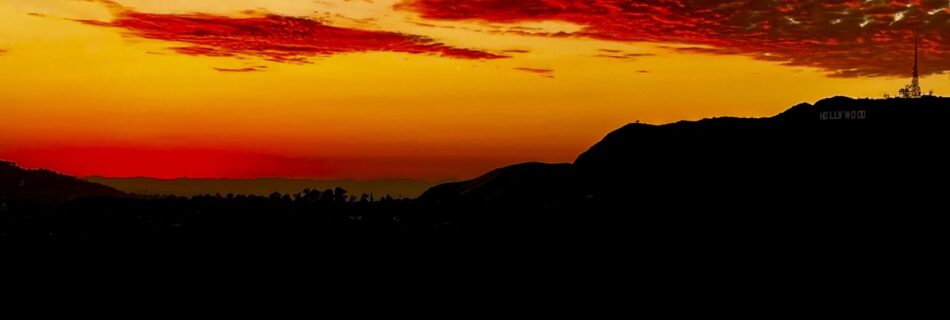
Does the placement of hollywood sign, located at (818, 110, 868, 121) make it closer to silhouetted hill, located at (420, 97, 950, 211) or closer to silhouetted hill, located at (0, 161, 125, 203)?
silhouetted hill, located at (420, 97, 950, 211)

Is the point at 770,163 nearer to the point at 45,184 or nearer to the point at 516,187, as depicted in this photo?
the point at 516,187

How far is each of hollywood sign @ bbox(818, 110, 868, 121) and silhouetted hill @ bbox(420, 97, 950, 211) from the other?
5cm

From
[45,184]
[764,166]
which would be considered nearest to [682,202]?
[764,166]

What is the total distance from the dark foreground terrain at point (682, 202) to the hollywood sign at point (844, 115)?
5 cm

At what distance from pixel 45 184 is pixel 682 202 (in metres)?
112

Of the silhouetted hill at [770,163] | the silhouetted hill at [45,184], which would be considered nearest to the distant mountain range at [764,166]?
the silhouetted hill at [770,163]

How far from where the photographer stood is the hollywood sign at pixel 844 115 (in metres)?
44.9

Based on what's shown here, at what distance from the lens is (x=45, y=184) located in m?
130

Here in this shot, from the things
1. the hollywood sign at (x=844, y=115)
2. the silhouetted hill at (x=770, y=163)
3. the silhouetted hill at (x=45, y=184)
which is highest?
the hollywood sign at (x=844, y=115)

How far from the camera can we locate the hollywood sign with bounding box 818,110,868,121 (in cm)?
4491

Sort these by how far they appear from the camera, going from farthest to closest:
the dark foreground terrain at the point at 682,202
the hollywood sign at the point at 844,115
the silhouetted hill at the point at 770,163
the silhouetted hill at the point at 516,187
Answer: the silhouetted hill at the point at 516,187 < the hollywood sign at the point at 844,115 < the silhouetted hill at the point at 770,163 < the dark foreground terrain at the point at 682,202

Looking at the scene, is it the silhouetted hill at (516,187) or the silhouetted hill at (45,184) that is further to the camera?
the silhouetted hill at (45,184)

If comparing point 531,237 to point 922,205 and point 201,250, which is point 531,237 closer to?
point 201,250

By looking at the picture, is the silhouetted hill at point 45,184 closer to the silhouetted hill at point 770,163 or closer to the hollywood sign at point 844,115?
the silhouetted hill at point 770,163
